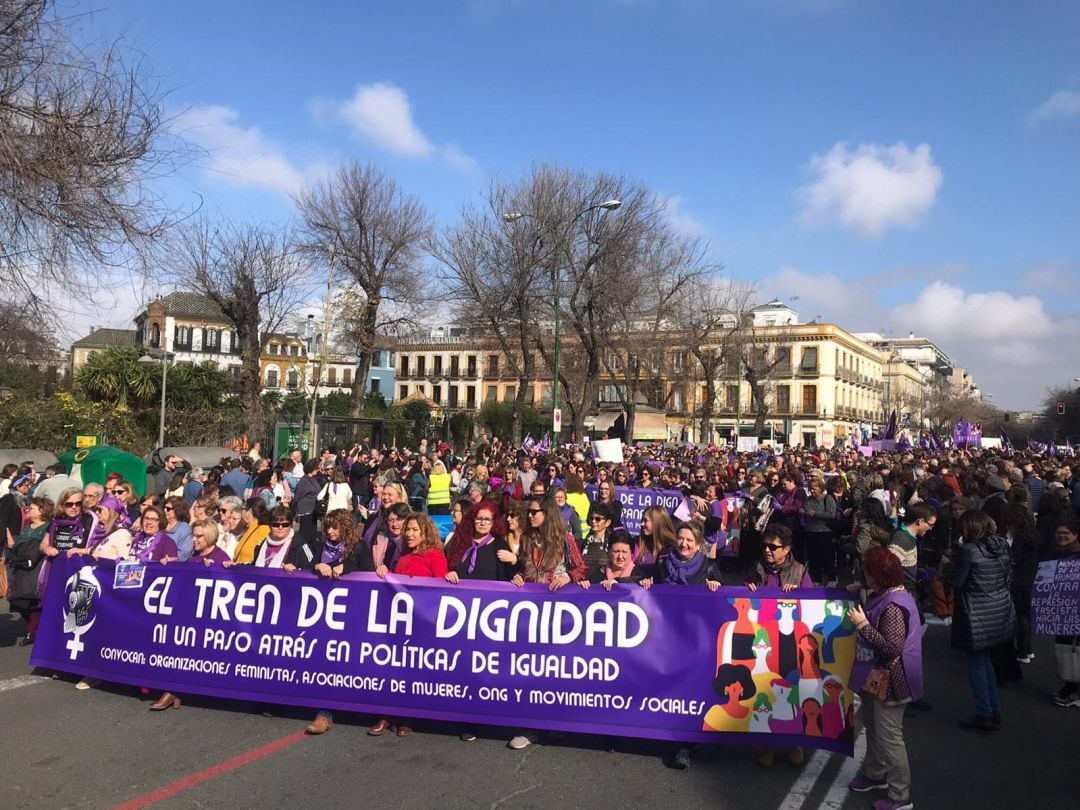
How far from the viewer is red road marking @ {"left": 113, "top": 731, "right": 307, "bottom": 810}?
451 cm

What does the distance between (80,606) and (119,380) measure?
2424 centimetres

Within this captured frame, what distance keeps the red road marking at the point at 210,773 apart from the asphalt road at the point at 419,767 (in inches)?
0.5

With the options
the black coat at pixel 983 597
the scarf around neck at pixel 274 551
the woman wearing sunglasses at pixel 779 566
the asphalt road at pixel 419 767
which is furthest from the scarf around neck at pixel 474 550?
the black coat at pixel 983 597

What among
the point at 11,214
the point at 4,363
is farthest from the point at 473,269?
the point at 11,214

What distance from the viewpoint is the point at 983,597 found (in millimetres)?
5754

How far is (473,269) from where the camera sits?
3073 centimetres

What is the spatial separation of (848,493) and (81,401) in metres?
23.8

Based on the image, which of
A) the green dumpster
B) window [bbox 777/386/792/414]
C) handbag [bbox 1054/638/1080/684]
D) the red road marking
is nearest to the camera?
the red road marking

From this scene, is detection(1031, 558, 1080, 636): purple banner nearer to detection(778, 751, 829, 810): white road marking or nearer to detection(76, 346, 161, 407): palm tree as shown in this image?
detection(778, 751, 829, 810): white road marking

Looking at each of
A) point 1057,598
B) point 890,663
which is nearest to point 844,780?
point 890,663

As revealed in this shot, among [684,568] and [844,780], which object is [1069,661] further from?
[684,568]

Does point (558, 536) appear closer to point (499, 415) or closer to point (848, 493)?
point (848, 493)

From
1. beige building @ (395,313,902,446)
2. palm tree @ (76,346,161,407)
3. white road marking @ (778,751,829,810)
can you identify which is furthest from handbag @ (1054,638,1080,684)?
beige building @ (395,313,902,446)

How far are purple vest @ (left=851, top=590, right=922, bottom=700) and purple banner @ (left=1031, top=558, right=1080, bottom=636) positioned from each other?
8.28 ft
